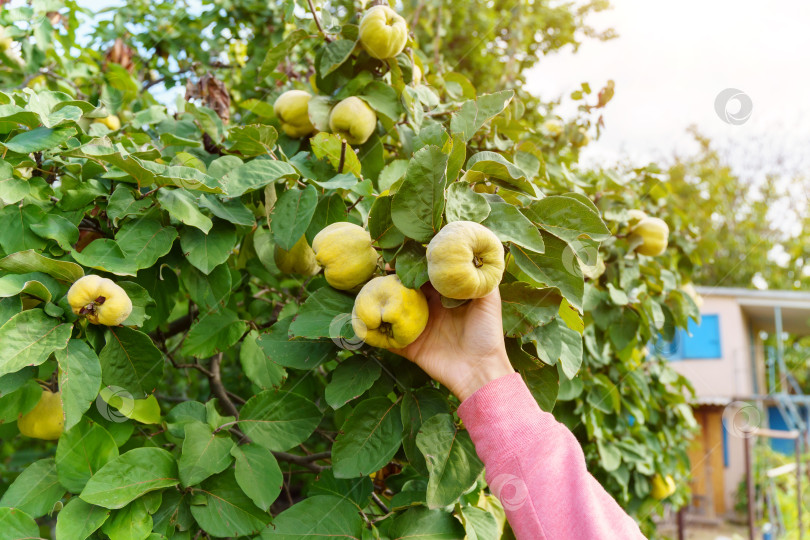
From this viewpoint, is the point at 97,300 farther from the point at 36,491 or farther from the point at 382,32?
the point at 382,32

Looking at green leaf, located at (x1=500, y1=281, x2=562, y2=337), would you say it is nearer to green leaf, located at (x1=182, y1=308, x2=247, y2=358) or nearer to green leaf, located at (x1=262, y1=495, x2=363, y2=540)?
green leaf, located at (x1=262, y1=495, x2=363, y2=540)

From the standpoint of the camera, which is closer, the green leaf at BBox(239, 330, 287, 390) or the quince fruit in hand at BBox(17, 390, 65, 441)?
the quince fruit in hand at BBox(17, 390, 65, 441)

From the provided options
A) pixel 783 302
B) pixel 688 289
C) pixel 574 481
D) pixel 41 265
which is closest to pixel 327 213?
pixel 41 265

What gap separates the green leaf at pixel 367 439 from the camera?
4.05 ft

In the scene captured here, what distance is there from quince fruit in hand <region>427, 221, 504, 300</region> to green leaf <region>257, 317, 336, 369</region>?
1.10 ft

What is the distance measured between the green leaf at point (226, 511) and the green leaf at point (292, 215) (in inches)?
21.4

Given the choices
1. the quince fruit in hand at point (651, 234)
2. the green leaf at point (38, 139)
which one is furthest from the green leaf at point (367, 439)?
the quince fruit in hand at point (651, 234)

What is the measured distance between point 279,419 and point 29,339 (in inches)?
21.1

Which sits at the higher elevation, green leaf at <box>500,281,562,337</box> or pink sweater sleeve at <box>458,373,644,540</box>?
green leaf at <box>500,281,562,337</box>

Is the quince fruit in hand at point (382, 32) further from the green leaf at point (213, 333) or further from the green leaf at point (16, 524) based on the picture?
the green leaf at point (16, 524)

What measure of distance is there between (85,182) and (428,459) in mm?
998

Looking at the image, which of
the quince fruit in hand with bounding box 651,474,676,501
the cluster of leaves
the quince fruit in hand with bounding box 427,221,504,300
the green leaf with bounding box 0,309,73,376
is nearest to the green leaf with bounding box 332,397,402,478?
the cluster of leaves

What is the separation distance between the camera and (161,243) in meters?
1.29

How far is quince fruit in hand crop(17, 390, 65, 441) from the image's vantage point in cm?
139
